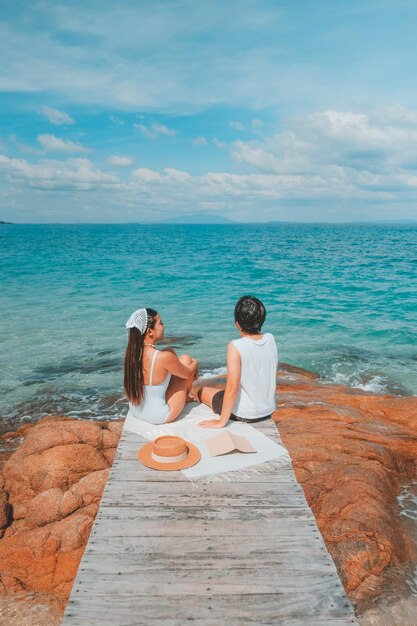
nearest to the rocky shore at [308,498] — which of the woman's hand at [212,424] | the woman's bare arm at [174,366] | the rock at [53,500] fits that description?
the rock at [53,500]

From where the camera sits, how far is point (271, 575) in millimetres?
3354

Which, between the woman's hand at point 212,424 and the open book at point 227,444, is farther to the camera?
the woman's hand at point 212,424

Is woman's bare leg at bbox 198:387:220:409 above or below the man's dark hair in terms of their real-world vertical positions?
below

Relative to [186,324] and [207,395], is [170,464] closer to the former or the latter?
[207,395]

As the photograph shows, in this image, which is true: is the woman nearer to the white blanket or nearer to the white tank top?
the white blanket

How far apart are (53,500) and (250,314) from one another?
12.3 feet

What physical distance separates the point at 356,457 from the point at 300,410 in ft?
6.98

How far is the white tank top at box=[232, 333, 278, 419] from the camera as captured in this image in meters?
5.65

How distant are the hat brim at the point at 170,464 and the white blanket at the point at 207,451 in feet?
0.19

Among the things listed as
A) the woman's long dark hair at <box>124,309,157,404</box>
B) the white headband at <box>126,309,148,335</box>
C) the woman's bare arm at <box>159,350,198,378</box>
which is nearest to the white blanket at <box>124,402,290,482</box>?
the woman's long dark hair at <box>124,309,157,404</box>

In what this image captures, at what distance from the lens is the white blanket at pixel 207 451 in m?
4.68

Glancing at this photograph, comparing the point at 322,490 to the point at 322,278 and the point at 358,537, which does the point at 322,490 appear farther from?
the point at 322,278

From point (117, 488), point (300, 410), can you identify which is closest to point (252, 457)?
point (117, 488)

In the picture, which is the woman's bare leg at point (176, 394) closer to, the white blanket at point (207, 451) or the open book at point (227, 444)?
the white blanket at point (207, 451)
